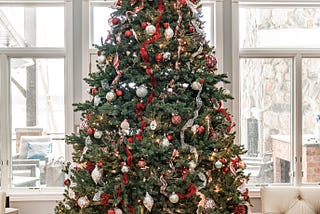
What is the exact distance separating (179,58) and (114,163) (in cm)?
81

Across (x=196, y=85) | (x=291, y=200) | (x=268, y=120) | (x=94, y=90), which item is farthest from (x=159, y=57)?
(x=268, y=120)

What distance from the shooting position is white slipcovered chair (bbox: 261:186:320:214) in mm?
3541

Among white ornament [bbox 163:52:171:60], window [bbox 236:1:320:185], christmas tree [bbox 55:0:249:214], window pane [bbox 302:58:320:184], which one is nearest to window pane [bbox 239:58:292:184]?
window [bbox 236:1:320:185]

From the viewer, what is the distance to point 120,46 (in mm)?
2555

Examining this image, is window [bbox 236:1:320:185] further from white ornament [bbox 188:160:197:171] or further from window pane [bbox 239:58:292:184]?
white ornament [bbox 188:160:197:171]

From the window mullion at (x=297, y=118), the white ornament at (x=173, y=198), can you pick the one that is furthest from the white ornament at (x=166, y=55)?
the window mullion at (x=297, y=118)

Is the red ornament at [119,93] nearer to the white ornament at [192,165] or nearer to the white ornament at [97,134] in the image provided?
the white ornament at [97,134]

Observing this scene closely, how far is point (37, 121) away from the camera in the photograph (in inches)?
172

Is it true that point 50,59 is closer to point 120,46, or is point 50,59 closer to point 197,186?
point 120,46

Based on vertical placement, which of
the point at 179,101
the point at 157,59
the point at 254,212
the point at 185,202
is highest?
the point at 157,59

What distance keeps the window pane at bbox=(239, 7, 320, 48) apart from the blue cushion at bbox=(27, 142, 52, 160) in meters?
2.62

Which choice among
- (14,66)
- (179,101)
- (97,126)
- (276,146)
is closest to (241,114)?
(276,146)

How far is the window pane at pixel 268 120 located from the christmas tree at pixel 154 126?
6.09 feet

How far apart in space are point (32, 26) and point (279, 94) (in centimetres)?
292
